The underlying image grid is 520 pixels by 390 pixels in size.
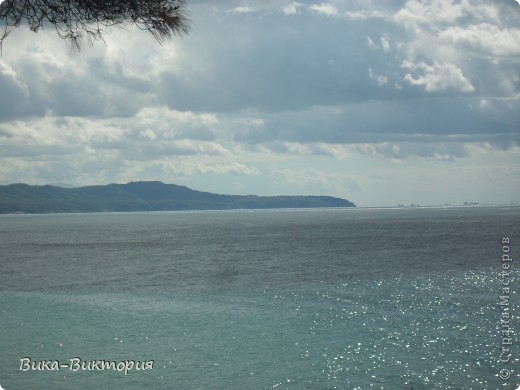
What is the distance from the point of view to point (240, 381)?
861 inches

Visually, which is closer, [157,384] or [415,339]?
[157,384]

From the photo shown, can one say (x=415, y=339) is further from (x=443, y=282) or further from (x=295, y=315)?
(x=443, y=282)

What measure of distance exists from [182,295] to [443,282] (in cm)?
1947

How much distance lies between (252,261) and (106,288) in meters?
20.8

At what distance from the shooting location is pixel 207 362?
24.1m

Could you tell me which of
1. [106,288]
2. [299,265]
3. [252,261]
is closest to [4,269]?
[106,288]

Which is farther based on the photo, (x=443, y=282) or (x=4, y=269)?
(x=4, y=269)

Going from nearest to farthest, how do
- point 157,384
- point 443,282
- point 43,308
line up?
point 157,384, point 43,308, point 443,282

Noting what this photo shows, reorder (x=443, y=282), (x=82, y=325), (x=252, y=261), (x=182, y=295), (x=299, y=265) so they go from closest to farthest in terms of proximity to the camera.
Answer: (x=82, y=325) < (x=182, y=295) < (x=443, y=282) < (x=299, y=265) < (x=252, y=261)

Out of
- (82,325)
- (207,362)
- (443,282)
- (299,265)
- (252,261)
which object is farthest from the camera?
(252,261)

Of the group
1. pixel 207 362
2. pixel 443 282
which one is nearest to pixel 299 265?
pixel 443 282

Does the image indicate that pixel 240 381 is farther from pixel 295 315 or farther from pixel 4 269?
pixel 4 269

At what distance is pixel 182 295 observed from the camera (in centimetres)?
4031

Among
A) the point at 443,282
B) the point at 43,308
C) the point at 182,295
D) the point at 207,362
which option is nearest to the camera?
the point at 207,362
